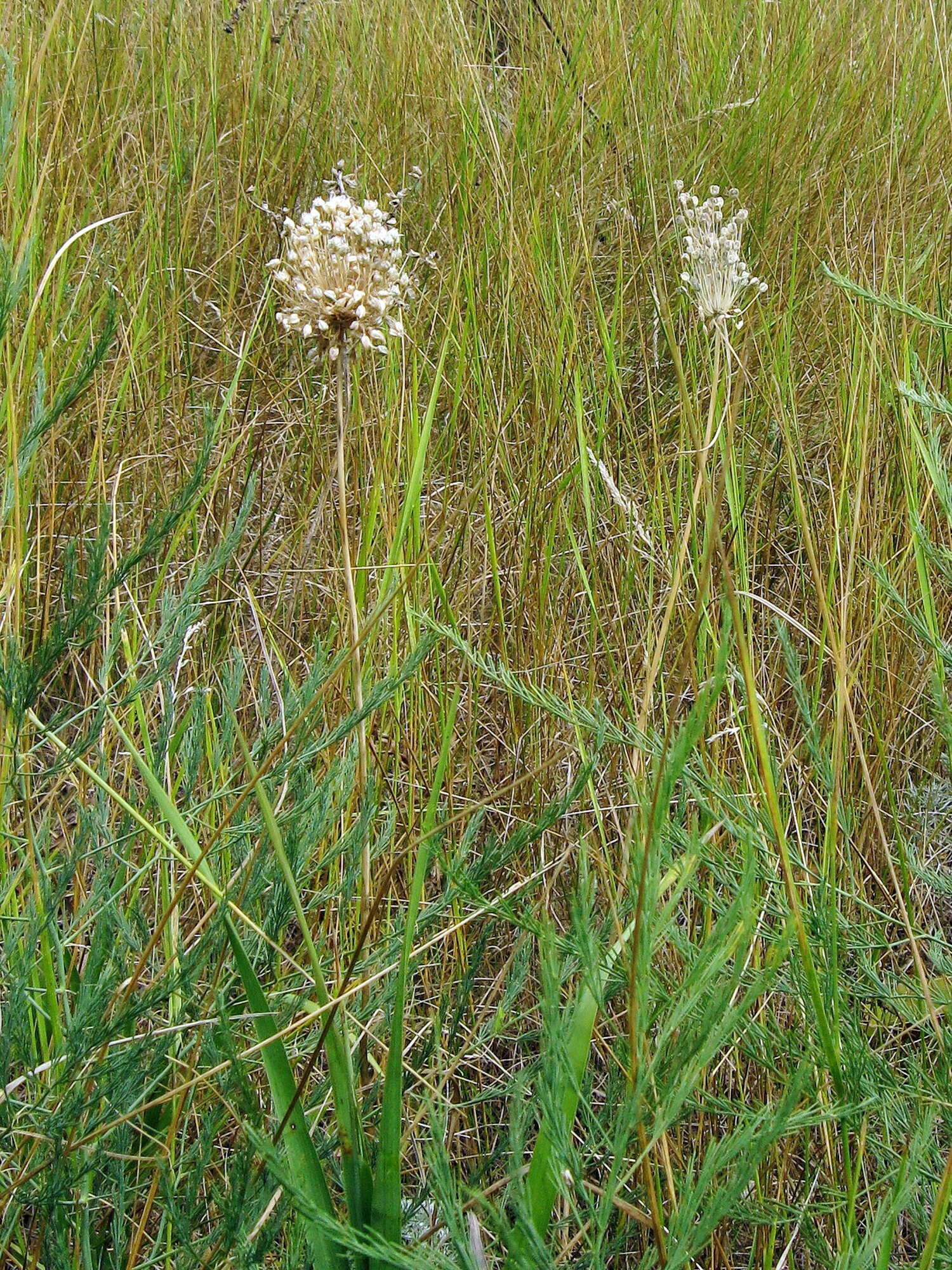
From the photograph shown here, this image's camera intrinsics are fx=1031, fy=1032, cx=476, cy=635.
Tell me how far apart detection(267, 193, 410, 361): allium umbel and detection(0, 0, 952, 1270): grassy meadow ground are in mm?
149

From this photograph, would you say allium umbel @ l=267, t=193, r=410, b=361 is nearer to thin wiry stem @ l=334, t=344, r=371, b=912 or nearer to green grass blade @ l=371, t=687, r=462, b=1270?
thin wiry stem @ l=334, t=344, r=371, b=912

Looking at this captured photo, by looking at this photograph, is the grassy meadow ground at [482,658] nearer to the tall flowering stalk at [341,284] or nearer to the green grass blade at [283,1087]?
the green grass blade at [283,1087]

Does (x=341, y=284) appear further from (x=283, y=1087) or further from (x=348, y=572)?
(x=283, y=1087)

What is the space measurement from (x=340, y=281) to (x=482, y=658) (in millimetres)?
428

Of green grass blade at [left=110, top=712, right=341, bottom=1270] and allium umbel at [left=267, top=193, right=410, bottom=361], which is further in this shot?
allium umbel at [left=267, top=193, right=410, bottom=361]

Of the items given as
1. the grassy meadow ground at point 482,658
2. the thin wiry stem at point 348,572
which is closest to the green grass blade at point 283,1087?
the grassy meadow ground at point 482,658

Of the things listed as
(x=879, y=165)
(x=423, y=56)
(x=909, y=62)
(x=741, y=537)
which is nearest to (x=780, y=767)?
(x=741, y=537)

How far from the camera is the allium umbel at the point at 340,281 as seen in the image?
1.00 meters

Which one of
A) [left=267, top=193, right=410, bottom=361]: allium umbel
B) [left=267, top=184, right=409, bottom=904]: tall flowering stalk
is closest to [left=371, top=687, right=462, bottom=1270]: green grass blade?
[left=267, top=184, right=409, bottom=904]: tall flowering stalk

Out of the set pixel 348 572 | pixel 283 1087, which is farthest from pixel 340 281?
pixel 283 1087

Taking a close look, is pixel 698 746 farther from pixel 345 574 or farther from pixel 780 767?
pixel 345 574

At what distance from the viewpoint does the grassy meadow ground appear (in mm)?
854

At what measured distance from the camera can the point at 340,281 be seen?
1028mm

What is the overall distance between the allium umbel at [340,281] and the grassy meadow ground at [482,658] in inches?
5.9
